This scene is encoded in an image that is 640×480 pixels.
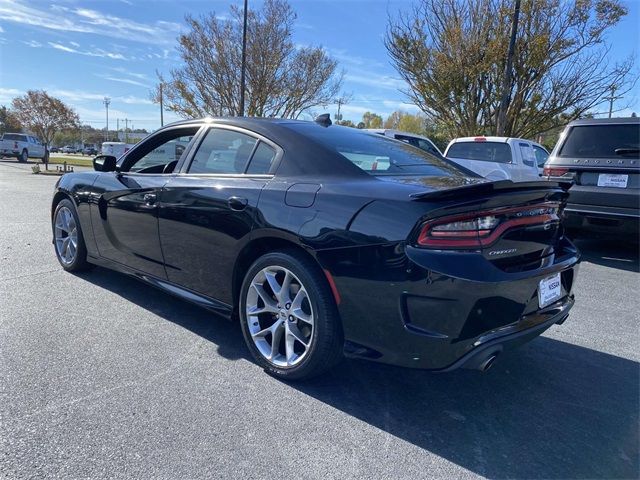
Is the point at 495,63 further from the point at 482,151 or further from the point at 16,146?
the point at 16,146

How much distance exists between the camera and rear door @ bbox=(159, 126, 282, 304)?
302cm

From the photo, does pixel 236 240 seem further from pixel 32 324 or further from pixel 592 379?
pixel 592 379

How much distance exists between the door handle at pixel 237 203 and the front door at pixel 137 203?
0.82 m

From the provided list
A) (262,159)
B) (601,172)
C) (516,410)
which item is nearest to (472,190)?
(516,410)

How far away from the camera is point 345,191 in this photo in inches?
102

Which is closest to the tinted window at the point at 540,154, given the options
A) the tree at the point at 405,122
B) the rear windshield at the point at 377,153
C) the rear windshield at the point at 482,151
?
the rear windshield at the point at 482,151

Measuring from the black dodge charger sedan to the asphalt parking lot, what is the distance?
31cm

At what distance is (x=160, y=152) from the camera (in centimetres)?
450

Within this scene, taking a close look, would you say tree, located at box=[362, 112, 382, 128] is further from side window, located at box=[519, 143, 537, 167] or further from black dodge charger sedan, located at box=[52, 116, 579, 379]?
black dodge charger sedan, located at box=[52, 116, 579, 379]

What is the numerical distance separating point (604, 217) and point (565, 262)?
13.4 ft

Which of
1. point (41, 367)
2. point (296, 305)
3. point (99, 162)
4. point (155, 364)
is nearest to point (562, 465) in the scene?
point (296, 305)

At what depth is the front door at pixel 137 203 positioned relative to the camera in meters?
3.69

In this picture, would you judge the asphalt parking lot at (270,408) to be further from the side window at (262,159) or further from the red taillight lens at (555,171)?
the red taillight lens at (555,171)

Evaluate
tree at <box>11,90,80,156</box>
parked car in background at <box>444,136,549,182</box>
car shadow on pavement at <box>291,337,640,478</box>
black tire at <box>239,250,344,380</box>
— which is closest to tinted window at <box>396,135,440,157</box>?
parked car in background at <box>444,136,549,182</box>
